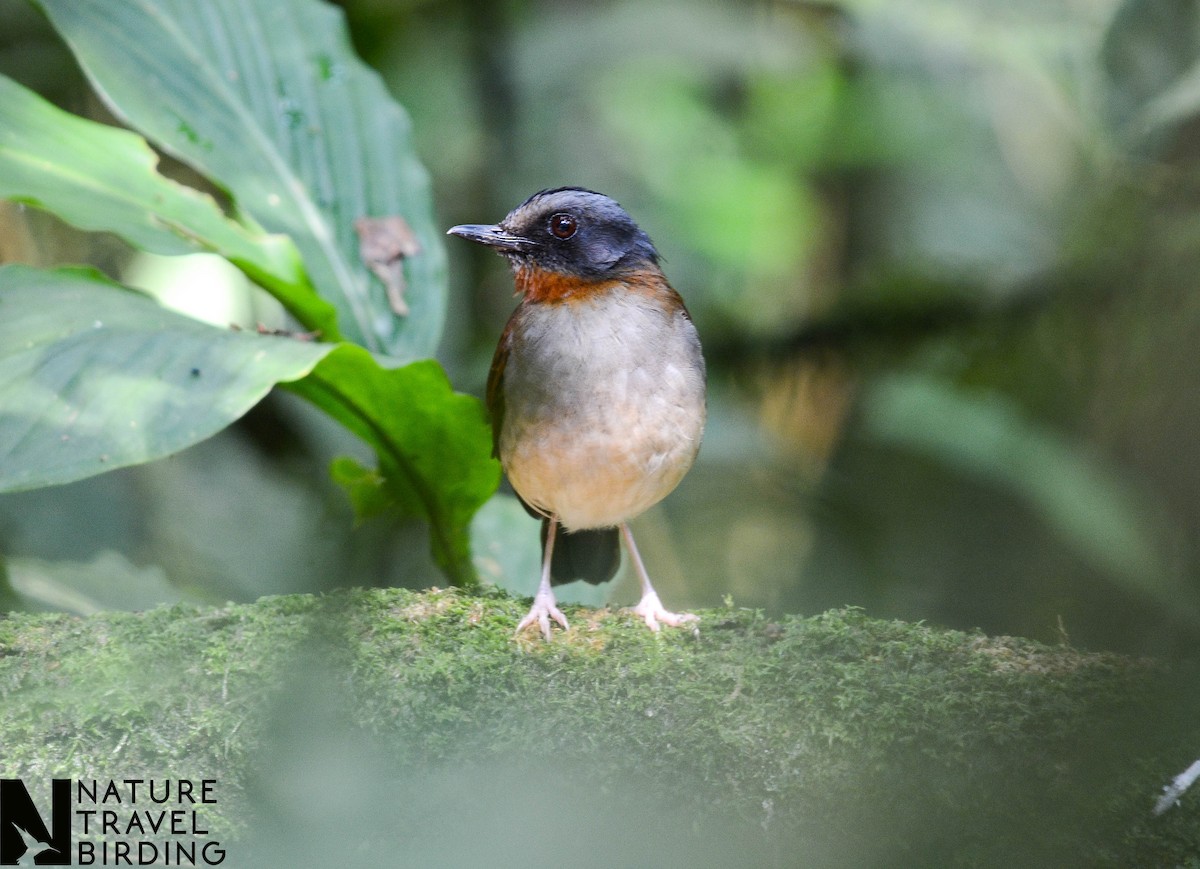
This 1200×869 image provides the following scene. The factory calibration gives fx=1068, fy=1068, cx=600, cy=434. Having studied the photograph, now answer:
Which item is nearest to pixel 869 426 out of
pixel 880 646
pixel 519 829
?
pixel 880 646

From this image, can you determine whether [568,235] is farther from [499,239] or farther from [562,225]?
[499,239]

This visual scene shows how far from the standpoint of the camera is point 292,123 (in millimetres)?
3734

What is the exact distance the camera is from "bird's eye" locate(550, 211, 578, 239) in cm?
300

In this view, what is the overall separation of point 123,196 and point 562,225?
1.26 m

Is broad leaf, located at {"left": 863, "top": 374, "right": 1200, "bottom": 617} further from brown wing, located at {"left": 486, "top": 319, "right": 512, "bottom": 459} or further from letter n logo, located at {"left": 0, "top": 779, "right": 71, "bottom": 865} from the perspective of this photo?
letter n logo, located at {"left": 0, "top": 779, "right": 71, "bottom": 865}

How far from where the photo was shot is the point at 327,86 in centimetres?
381

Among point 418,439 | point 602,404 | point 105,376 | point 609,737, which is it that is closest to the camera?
point 609,737

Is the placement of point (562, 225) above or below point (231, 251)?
above

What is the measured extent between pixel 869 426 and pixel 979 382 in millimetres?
679

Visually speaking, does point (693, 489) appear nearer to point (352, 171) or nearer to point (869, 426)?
point (869, 426)

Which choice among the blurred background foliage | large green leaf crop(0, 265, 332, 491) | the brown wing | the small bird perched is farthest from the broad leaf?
large green leaf crop(0, 265, 332, 491)

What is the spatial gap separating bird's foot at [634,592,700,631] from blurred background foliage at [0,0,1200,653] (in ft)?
6.48

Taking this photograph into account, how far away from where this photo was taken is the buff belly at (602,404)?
2846mm

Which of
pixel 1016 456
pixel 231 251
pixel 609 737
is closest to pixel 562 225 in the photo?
pixel 231 251
